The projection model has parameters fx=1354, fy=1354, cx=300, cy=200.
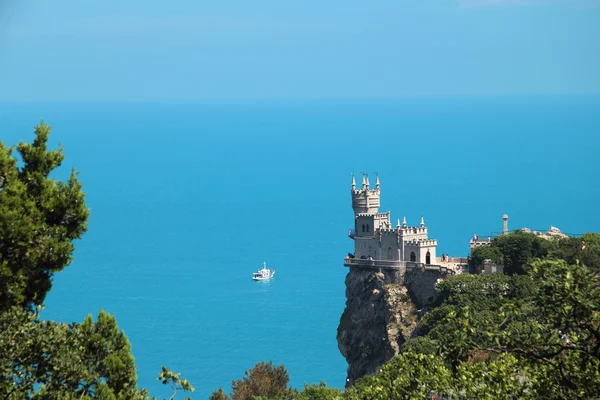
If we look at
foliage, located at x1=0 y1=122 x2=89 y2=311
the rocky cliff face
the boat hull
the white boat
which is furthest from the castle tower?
the boat hull

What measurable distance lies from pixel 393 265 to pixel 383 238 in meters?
1.98

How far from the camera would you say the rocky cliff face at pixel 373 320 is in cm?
7271

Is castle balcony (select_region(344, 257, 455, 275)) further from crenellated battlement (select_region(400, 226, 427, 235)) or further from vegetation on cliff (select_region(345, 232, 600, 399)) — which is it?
vegetation on cliff (select_region(345, 232, 600, 399))

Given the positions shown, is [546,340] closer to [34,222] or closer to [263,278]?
[34,222]

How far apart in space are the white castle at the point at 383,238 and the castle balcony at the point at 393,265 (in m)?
0.45

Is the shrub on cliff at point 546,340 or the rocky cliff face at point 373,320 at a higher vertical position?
the rocky cliff face at point 373,320

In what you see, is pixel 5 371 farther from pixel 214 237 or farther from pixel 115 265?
pixel 214 237

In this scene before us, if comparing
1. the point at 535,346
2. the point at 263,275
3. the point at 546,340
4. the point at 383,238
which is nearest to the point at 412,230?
the point at 383,238

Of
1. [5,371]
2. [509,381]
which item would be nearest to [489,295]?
[509,381]

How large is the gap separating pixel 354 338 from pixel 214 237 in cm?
10442

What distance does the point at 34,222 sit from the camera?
27266 mm

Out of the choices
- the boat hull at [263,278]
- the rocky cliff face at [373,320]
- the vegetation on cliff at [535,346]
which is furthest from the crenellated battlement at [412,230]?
the boat hull at [263,278]

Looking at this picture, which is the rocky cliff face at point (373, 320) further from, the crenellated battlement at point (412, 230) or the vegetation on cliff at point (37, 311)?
the vegetation on cliff at point (37, 311)

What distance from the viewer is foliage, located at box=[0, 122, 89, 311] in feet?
88.1
